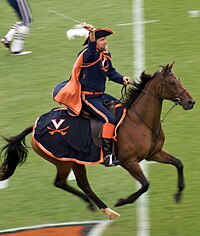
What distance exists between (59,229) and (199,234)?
191 centimetres

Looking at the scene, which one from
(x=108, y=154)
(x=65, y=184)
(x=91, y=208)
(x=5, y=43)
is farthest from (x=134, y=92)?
(x=5, y=43)

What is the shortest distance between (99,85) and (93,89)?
0.32 feet

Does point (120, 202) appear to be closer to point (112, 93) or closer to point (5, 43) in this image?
point (112, 93)

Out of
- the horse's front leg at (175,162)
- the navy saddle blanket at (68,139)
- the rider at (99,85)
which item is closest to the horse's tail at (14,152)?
the navy saddle blanket at (68,139)

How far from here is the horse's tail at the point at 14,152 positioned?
11500 millimetres

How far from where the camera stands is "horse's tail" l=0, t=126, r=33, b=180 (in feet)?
37.7

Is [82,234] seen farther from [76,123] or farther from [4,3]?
[4,3]

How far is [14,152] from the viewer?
38.0 ft

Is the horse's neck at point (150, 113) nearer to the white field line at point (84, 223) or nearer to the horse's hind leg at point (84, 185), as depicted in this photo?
the horse's hind leg at point (84, 185)

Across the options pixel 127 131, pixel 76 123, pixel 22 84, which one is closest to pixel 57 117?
pixel 76 123

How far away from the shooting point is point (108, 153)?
1098 centimetres

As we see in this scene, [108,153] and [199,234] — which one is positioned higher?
[108,153]

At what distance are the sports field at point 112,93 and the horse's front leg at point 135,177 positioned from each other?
1.30 ft

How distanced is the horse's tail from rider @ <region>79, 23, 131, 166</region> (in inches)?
39.8
